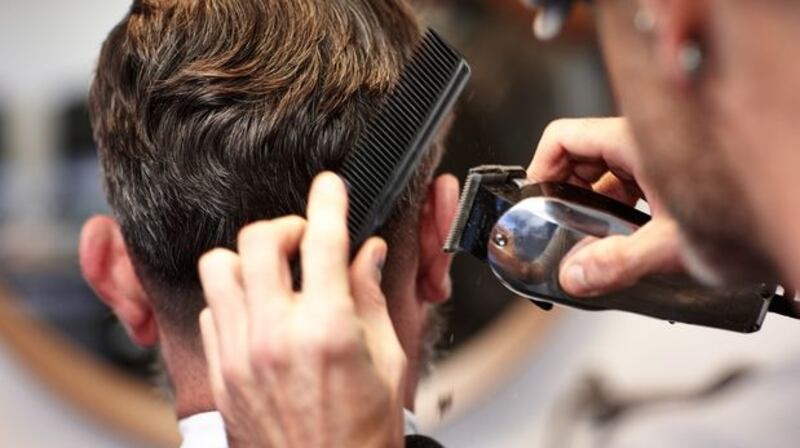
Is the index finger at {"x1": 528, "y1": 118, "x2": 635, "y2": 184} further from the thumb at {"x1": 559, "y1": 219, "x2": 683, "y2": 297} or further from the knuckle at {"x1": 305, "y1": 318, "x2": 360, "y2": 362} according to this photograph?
the knuckle at {"x1": 305, "y1": 318, "x2": 360, "y2": 362}

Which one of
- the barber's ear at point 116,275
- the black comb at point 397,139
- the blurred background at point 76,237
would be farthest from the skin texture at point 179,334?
the blurred background at point 76,237

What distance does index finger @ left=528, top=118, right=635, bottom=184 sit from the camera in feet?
3.13

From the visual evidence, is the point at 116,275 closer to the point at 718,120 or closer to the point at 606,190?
the point at 606,190

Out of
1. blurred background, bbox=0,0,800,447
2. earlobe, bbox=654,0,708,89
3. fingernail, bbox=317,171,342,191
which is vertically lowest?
blurred background, bbox=0,0,800,447

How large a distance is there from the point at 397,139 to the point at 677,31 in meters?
0.31

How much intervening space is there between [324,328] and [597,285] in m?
0.21

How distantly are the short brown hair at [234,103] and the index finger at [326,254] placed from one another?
0.15 m

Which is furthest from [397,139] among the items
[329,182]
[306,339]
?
[306,339]

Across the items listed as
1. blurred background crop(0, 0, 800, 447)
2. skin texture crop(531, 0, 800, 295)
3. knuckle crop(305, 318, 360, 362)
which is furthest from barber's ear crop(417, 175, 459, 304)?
blurred background crop(0, 0, 800, 447)

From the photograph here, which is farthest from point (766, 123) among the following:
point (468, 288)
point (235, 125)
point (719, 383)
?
point (719, 383)

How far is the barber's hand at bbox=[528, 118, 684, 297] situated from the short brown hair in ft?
0.54

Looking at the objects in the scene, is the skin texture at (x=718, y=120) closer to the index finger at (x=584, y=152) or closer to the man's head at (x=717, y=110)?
the man's head at (x=717, y=110)

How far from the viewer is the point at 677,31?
540 mm

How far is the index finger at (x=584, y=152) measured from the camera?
37.5 inches
